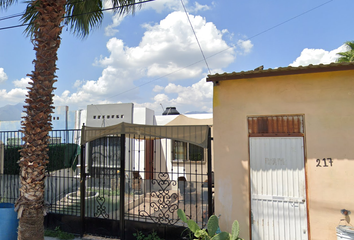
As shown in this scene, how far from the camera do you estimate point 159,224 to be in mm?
5191

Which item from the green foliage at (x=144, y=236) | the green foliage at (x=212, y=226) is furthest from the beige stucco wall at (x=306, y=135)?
the green foliage at (x=144, y=236)

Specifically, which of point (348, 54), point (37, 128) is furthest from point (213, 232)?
point (348, 54)

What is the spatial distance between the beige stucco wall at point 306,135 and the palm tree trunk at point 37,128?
354cm

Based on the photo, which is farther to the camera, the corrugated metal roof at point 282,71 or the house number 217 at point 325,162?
the house number 217 at point 325,162

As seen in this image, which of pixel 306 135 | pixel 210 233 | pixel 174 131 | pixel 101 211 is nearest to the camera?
pixel 210 233

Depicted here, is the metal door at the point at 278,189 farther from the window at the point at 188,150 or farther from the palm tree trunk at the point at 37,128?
the window at the point at 188,150

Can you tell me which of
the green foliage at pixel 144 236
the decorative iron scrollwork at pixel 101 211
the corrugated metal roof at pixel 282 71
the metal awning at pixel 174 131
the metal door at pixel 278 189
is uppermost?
the corrugated metal roof at pixel 282 71

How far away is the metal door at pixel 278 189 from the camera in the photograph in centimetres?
423

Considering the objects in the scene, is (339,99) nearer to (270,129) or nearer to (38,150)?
(270,129)

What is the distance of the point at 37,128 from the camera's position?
4629 millimetres

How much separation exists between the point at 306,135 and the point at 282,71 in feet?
4.17

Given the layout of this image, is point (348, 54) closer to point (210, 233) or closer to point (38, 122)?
point (210, 233)

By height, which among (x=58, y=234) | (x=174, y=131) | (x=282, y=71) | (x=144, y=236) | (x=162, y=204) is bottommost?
(x=58, y=234)

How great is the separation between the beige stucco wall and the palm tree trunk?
354 cm
